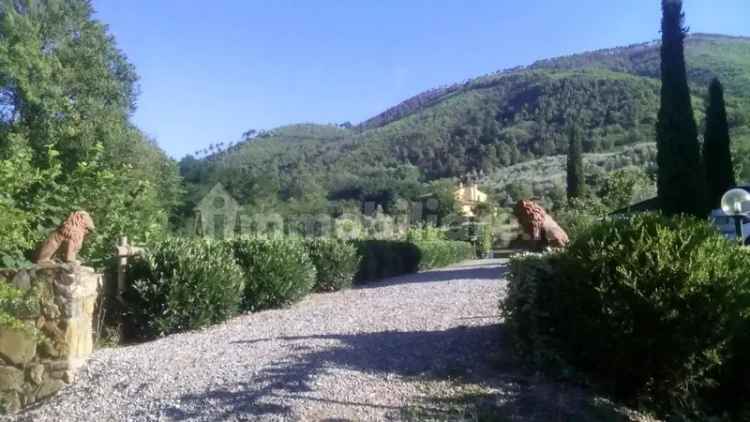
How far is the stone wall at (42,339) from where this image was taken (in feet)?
18.0

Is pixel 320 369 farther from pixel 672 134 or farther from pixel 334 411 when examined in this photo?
pixel 672 134

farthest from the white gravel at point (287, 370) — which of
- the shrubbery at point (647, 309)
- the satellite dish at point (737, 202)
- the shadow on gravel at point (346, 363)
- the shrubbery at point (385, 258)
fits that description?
the shrubbery at point (385, 258)

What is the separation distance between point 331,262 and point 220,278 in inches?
173

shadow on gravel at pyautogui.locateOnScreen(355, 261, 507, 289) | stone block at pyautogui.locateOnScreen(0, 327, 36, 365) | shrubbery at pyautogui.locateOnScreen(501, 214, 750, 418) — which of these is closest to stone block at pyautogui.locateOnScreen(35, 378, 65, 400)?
stone block at pyautogui.locateOnScreen(0, 327, 36, 365)

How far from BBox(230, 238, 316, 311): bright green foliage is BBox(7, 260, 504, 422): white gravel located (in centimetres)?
115

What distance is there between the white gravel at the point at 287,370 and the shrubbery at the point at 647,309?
0.80m

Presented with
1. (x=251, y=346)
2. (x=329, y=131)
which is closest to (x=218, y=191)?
(x=251, y=346)

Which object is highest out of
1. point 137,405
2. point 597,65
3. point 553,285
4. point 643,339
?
point 597,65

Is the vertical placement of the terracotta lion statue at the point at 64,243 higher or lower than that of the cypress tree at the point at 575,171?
lower

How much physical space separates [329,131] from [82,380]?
216 ft

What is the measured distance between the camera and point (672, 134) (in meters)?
14.4

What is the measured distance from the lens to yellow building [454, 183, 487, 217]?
3953cm

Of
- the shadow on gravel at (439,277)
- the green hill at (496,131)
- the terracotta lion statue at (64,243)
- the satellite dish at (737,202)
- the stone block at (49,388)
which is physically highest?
the green hill at (496,131)

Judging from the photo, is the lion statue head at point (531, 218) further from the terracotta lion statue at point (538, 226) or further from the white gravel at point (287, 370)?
the white gravel at point (287, 370)
